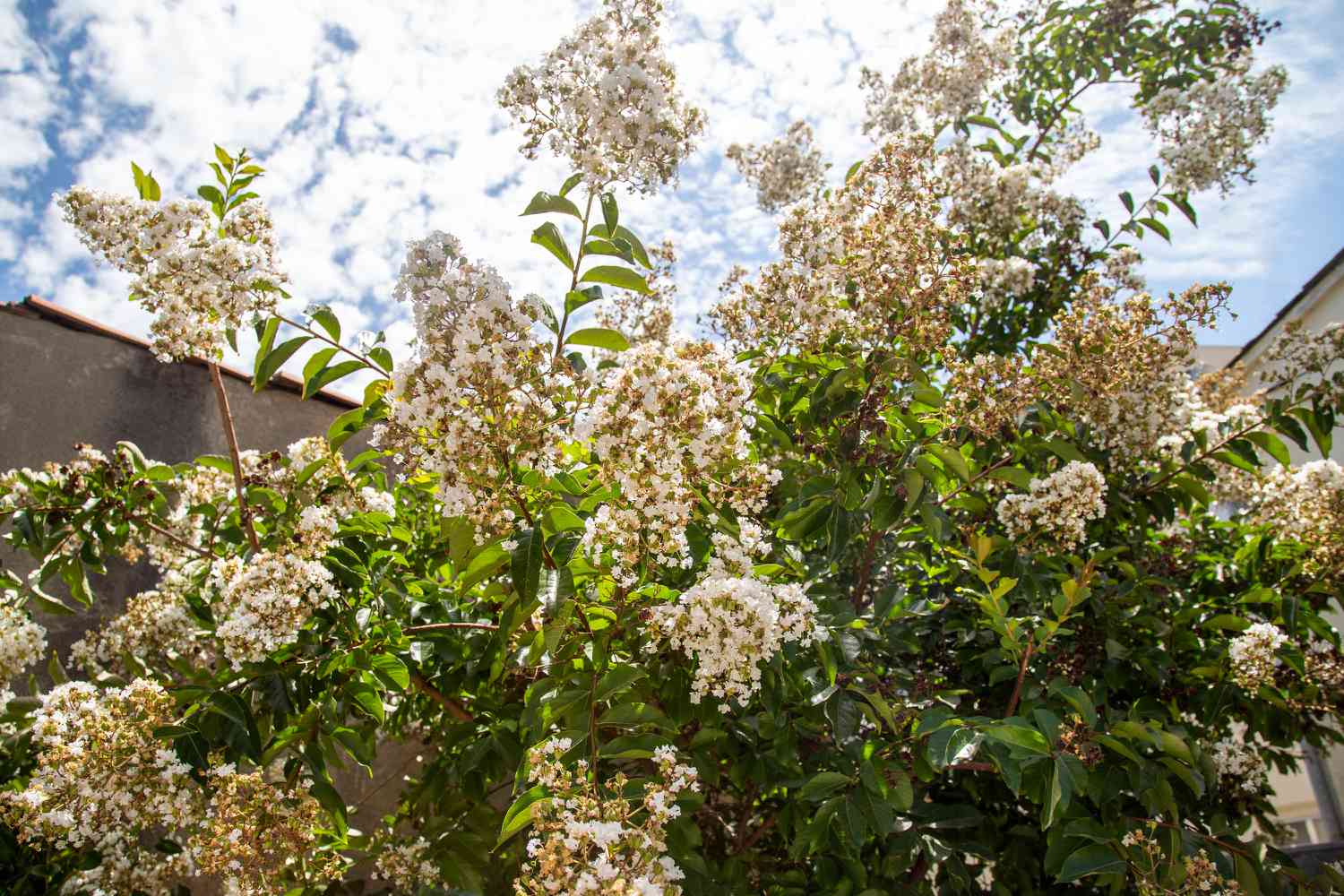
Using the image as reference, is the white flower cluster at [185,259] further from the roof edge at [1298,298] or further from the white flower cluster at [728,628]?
the roof edge at [1298,298]

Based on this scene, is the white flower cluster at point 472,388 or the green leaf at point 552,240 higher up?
the green leaf at point 552,240

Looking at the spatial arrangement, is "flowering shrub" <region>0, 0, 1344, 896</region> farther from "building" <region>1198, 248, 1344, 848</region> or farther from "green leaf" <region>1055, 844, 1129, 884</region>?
"building" <region>1198, 248, 1344, 848</region>

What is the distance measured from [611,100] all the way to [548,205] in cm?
30

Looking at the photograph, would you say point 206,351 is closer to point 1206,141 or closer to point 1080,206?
point 1080,206

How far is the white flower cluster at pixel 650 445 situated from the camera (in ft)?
5.79

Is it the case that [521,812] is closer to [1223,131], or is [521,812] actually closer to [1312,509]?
[1312,509]

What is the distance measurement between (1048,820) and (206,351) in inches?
97.6

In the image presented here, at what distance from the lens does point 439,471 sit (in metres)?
1.75

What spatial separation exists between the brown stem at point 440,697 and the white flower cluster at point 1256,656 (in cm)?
250

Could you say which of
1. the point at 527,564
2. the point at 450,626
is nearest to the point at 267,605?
the point at 450,626

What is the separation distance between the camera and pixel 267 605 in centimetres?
211

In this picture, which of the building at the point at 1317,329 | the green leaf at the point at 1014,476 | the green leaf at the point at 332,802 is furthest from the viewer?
the building at the point at 1317,329

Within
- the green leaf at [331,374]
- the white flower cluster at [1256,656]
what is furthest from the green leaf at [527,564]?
the white flower cluster at [1256,656]

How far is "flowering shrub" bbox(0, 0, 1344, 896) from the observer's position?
1830mm
